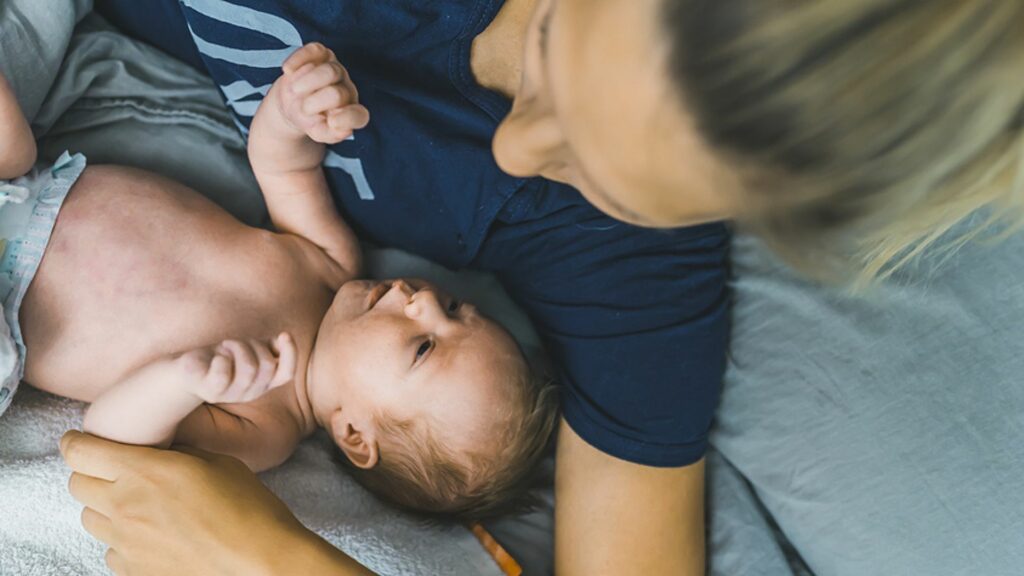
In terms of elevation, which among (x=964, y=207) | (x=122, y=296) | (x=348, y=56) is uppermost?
(x=964, y=207)

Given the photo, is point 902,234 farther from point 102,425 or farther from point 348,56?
point 102,425

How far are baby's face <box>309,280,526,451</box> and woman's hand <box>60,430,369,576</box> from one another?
22cm

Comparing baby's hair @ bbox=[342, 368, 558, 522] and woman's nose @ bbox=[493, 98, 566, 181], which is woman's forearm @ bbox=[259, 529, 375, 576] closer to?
baby's hair @ bbox=[342, 368, 558, 522]

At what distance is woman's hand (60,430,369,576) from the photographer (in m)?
0.85

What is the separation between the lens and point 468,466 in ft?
3.66

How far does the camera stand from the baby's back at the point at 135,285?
1.03 m

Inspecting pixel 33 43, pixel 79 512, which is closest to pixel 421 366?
pixel 79 512

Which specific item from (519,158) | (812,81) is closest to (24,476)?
(519,158)

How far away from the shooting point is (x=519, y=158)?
0.76 meters

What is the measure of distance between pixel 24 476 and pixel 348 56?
638 millimetres

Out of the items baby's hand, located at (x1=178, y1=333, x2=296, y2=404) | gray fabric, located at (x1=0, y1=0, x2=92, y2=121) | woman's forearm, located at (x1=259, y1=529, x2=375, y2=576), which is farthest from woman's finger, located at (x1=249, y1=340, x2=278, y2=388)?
gray fabric, located at (x1=0, y1=0, x2=92, y2=121)

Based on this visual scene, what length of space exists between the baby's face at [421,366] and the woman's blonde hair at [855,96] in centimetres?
56

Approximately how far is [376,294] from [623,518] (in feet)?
1.43

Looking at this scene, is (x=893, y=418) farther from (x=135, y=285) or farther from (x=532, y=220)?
(x=135, y=285)
